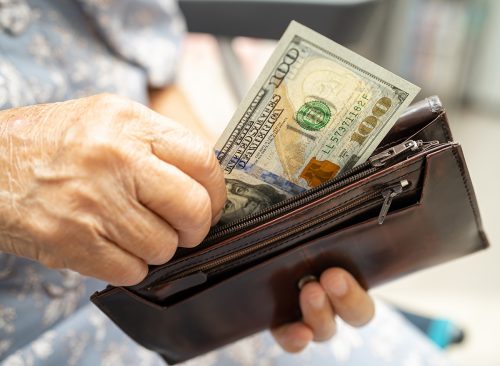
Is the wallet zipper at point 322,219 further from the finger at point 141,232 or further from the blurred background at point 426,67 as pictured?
the blurred background at point 426,67

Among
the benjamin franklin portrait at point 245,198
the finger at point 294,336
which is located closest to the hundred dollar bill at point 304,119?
the benjamin franklin portrait at point 245,198

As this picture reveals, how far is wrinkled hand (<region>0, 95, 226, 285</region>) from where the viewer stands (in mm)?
473

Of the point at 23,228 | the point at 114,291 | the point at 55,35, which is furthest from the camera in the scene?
the point at 55,35

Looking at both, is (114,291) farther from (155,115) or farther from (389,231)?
(389,231)

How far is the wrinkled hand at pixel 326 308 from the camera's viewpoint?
0.68m

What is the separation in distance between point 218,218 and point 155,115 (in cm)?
13

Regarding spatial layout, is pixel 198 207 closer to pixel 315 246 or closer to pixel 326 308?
pixel 315 246

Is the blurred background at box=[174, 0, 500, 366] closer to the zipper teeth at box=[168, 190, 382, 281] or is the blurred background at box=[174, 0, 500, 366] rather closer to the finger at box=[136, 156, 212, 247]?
the zipper teeth at box=[168, 190, 382, 281]

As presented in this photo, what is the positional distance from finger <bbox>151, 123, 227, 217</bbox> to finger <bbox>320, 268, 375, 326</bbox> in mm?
248

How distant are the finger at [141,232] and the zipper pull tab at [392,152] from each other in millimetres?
220

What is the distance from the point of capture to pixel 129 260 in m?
0.52

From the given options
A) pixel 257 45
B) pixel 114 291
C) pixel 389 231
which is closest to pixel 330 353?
pixel 389 231

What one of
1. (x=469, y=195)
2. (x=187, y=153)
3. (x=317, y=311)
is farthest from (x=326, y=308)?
(x=187, y=153)

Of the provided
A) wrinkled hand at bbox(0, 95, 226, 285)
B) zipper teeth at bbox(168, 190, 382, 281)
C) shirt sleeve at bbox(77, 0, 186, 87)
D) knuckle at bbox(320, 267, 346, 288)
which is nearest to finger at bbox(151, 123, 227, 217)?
wrinkled hand at bbox(0, 95, 226, 285)
